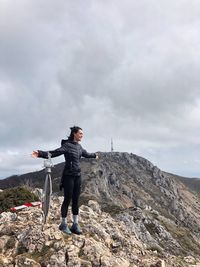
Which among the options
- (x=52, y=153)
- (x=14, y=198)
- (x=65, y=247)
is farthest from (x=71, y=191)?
(x=14, y=198)

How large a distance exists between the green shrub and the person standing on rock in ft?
41.1

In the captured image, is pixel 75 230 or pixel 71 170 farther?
pixel 75 230

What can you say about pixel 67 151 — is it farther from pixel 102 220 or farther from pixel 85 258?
pixel 102 220

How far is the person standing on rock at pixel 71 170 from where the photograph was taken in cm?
1351

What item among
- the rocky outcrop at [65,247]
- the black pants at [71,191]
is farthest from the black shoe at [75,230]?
the black pants at [71,191]

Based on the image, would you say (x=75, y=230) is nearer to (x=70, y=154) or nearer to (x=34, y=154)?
(x=70, y=154)

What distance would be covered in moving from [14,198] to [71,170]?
48.5 ft

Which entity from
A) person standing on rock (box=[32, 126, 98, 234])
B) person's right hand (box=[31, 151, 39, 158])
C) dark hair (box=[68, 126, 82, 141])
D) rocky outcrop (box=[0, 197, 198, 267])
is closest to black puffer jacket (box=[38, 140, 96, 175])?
person standing on rock (box=[32, 126, 98, 234])

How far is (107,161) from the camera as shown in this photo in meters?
159

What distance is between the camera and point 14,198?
2697 centimetres

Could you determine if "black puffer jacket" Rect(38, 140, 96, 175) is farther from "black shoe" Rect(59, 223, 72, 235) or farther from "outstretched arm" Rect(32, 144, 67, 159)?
"black shoe" Rect(59, 223, 72, 235)

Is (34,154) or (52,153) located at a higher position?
(52,153)

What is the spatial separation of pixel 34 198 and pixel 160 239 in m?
32.3

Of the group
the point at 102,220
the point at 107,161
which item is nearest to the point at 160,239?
the point at 102,220
